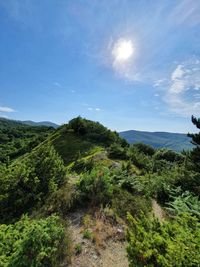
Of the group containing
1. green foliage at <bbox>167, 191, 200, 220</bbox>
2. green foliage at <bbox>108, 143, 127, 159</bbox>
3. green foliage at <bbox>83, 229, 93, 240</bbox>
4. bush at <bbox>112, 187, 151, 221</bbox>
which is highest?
green foliage at <bbox>108, 143, 127, 159</bbox>

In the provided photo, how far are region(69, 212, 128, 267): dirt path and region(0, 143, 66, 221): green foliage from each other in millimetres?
1713

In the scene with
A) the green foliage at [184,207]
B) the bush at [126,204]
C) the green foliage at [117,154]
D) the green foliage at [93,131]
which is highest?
the green foliage at [93,131]

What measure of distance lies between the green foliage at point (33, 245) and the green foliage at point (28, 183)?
2.07 metres

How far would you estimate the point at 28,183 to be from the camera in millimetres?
6926

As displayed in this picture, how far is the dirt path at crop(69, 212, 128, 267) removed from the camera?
4613 millimetres

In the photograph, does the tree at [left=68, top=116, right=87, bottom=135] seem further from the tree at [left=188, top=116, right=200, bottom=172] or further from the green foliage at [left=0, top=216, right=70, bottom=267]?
the green foliage at [left=0, top=216, right=70, bottom=267]

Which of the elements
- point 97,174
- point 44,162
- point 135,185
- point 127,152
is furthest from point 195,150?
point 44,162

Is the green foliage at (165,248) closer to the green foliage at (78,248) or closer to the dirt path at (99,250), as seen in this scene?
the dirt path at (99,250)

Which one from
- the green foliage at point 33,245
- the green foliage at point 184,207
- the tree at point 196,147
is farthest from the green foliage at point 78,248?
the tree at point 196,147

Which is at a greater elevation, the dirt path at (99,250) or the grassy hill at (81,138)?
the grassy hill at (81,138)

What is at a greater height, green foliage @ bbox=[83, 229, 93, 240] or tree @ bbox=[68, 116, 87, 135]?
tree @ bbox=[68, 116, 87, 135]

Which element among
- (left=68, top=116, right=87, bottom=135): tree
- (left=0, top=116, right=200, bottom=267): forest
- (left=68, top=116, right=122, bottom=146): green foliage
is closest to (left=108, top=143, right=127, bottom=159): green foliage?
(left=0, top=116, right=200, bottom=267): forest

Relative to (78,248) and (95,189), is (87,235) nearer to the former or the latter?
(78,248)

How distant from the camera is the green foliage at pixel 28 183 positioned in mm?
6480
